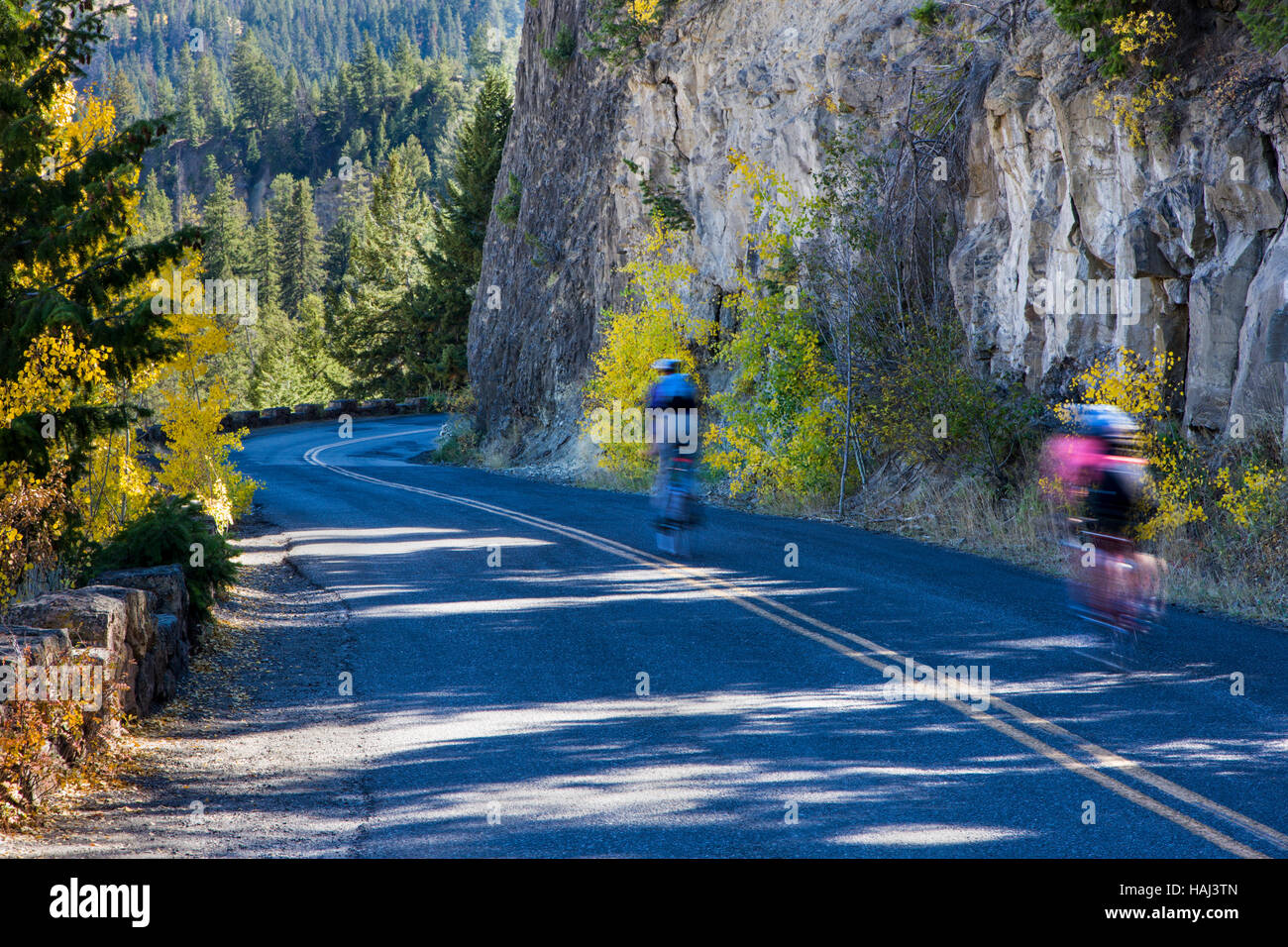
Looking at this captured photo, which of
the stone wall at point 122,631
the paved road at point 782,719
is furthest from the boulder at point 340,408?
the stone wall at point 122,631

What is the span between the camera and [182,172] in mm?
169875

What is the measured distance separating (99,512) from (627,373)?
14.8m

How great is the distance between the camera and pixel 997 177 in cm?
1802

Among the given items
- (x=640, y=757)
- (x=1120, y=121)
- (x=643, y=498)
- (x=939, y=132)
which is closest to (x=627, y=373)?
(x=643, y=498)

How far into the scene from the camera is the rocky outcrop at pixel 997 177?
41.4ft

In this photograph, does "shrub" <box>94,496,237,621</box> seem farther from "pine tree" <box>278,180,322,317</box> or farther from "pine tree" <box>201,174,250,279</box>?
"pine tree" <box>278,180,322,317</box>

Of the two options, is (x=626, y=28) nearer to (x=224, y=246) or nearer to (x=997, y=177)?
(x=997, y=177)

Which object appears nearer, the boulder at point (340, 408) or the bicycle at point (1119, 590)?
the bicycle at point (1119, 590)

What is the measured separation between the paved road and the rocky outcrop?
443 centimetres

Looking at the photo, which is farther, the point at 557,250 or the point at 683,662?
the point at 557,250

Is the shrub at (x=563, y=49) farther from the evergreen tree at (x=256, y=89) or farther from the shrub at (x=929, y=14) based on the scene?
the evergreen tree at (x=256, y=89)

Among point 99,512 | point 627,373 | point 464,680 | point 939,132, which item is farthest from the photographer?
point 627,373

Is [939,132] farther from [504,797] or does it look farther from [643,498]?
[504,797]

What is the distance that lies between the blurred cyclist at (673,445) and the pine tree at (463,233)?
3647 cm
